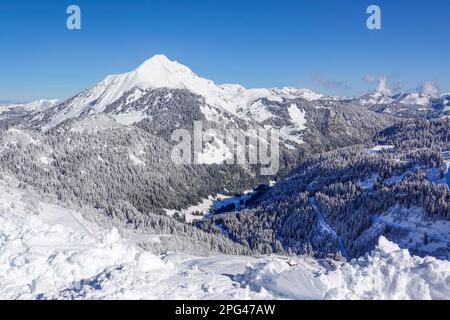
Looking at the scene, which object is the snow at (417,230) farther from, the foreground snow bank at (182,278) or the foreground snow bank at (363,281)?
→ the foreground snow bank at (363,281)

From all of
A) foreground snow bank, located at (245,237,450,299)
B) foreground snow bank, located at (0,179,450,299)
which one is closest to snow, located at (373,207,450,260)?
foreground snow bank, located at (0,179,450,299)

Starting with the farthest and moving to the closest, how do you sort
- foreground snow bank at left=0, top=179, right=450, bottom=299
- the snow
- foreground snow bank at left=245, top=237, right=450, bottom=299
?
1. the snow
2. foreground snow bank at left=0, top=179, right=450, bottom=299
3. foreground snow bank at left=245, top=237, right=450, bottom=299

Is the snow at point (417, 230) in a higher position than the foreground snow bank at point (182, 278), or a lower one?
lower

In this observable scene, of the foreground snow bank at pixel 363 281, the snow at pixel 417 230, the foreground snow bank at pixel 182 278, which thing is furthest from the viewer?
the snow at pixel 417 230

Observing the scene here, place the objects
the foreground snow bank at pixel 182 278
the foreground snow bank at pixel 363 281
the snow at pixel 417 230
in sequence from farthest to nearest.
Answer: the snow at pixel 417 230
the foreground snow bank at pixel 182 278
the foreground snow bank at pixel 363 281

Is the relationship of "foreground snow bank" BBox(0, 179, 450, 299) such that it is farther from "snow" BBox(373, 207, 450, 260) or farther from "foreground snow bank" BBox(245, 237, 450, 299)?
"snow" BBox(373, 207, 450, 260)

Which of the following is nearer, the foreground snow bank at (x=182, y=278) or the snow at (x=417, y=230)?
the foreground snow bank at (x=182, y=278)

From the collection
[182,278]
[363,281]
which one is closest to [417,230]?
[363,281]

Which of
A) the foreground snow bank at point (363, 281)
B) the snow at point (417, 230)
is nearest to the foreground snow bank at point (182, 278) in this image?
the foreground snow bank at point (363, 281)

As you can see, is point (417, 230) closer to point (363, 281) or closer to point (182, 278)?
point (363, 281)
